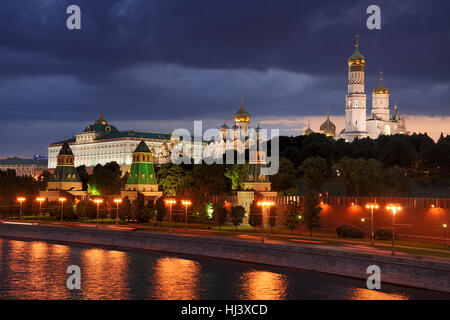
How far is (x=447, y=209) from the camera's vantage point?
55938 mm

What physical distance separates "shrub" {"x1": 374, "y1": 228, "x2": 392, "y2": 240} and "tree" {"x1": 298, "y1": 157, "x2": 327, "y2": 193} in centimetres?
4765

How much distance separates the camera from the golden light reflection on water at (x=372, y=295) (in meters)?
38.3

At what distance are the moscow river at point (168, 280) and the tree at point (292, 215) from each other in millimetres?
13062

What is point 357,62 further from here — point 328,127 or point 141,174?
point 141,174

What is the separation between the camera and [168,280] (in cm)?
4572

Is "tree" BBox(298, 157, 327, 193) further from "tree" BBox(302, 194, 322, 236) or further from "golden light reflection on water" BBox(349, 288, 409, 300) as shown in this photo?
"golden light reflection on water" BBox(349, 288, 409, 300)

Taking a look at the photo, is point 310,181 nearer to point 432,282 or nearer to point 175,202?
point 175,202

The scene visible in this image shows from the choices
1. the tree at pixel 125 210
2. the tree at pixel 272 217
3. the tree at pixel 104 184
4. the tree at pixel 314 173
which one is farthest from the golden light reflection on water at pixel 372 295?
the tree at pixel 104 184

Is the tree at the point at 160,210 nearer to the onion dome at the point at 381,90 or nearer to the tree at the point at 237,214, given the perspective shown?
the tree at the point at 237,214

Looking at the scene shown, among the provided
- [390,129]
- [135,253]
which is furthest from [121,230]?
[390,129]

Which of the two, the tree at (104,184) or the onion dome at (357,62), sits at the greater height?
the onion dome at (357,62)

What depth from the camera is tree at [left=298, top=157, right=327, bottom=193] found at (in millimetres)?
107062

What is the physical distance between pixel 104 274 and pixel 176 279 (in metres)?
6.25

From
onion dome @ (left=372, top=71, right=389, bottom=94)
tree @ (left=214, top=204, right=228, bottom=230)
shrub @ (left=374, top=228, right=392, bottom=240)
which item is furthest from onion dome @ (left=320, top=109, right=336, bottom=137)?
shrub @ (left=374, top=228, right=392, bottom=240)
